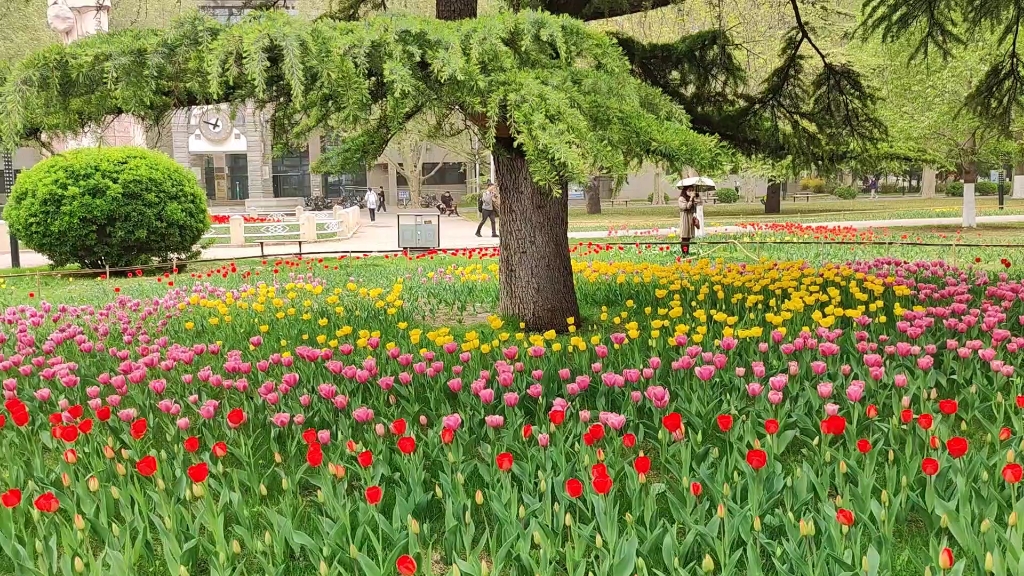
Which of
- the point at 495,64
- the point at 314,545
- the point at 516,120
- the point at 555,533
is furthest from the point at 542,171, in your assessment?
the point at 314,545

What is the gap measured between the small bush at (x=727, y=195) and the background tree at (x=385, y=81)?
37.2m

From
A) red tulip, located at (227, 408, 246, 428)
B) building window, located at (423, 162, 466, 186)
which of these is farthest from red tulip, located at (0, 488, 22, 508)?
building window, located at (423, 162, 466, 186)

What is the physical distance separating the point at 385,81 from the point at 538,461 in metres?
1.89

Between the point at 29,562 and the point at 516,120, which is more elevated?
the point at 516,120

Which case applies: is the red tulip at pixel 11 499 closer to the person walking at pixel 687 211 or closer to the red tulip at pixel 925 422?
the red tulip at pixel 925 422

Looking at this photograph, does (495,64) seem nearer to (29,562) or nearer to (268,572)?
(268,572)

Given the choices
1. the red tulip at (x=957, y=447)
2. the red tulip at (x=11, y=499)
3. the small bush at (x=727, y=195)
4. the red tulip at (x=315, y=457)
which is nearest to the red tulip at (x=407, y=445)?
the red tulip at (x=315, y=457)

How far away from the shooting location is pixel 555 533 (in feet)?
9.53

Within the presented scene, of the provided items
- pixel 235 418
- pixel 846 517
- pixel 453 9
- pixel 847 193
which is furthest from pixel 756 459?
pixel 847 193

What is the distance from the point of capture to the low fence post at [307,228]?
2022 cm

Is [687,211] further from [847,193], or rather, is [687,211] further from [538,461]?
[847,193]

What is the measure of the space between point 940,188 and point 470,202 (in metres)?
27.6

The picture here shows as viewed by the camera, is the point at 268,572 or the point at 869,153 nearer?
the point at 268,572

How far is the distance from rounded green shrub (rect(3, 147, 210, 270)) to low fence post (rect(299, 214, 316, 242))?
6.93 m
